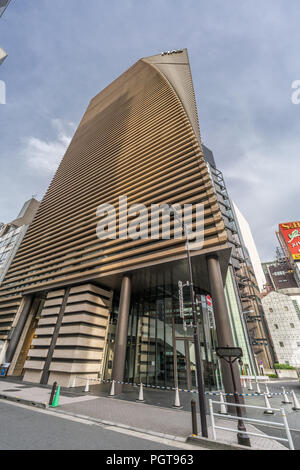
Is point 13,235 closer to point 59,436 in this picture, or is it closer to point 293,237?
point 59,436

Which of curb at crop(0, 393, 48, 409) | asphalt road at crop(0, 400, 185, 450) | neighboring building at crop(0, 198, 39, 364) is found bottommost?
asphalt road at crop(0, 400, 185, 450)

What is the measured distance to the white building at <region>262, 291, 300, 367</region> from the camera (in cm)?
4536

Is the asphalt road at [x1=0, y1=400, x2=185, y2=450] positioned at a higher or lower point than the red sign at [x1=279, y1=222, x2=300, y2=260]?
lower

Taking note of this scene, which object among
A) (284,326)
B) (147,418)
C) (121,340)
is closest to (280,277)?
(284,326)

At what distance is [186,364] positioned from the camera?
15.2 metres

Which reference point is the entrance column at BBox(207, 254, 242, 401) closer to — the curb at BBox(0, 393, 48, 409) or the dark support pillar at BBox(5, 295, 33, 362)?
the curb at BBox(0, 393, 48, 409)

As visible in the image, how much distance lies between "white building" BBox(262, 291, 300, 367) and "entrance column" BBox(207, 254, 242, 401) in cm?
4912

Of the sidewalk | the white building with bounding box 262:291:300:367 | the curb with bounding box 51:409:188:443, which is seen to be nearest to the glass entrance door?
the sidewalk

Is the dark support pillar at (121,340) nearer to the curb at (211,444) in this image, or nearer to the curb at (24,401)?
the curb at (24,401)

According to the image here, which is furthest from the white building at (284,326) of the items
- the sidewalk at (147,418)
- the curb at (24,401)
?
the curb at (24,401)

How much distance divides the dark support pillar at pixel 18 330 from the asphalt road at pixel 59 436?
18179mm

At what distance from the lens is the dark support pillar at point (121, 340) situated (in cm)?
1327

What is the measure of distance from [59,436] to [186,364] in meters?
11.9
